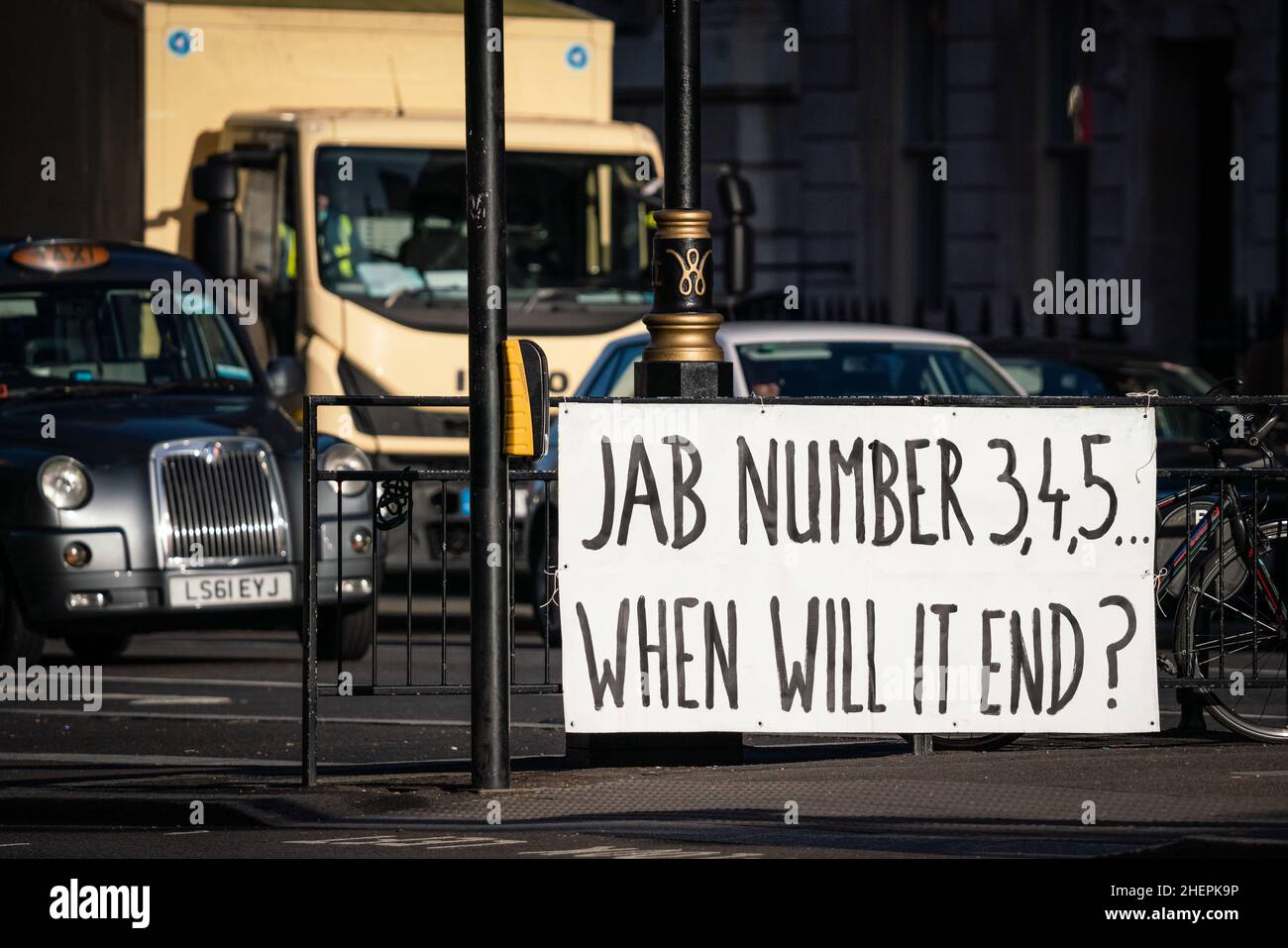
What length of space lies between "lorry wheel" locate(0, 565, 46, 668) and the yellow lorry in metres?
3.98

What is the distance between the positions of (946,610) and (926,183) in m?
21.2

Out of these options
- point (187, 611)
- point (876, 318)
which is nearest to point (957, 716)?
point (187, 611)

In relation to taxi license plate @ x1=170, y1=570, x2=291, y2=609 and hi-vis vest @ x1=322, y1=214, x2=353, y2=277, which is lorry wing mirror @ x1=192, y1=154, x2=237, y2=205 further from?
taxi license plate @ x1=170, y1=570, x2=291, y2=609

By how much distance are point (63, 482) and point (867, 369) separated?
3.98m

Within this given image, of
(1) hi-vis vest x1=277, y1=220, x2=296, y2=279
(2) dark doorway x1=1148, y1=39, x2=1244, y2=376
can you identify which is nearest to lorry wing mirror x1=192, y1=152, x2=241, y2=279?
(1) hi-vis vest x1=277, y1=220, x2=296, y2=279

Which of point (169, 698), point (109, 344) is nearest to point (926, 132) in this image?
point (109, 344)

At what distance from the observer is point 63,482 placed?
1356 cm

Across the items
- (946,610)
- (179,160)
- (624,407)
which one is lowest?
(946,610)

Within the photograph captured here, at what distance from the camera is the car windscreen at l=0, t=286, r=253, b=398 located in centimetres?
1475

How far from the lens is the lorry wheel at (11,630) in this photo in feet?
44.5

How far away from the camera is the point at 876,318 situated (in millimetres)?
30203

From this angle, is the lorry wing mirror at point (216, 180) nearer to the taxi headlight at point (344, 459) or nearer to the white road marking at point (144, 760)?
the taxi headlight at point (344, 459)

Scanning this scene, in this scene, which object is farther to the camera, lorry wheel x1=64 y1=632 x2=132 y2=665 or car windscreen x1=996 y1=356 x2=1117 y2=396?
car windscreen x1=996 y1=356 x2=1117 y2=396
